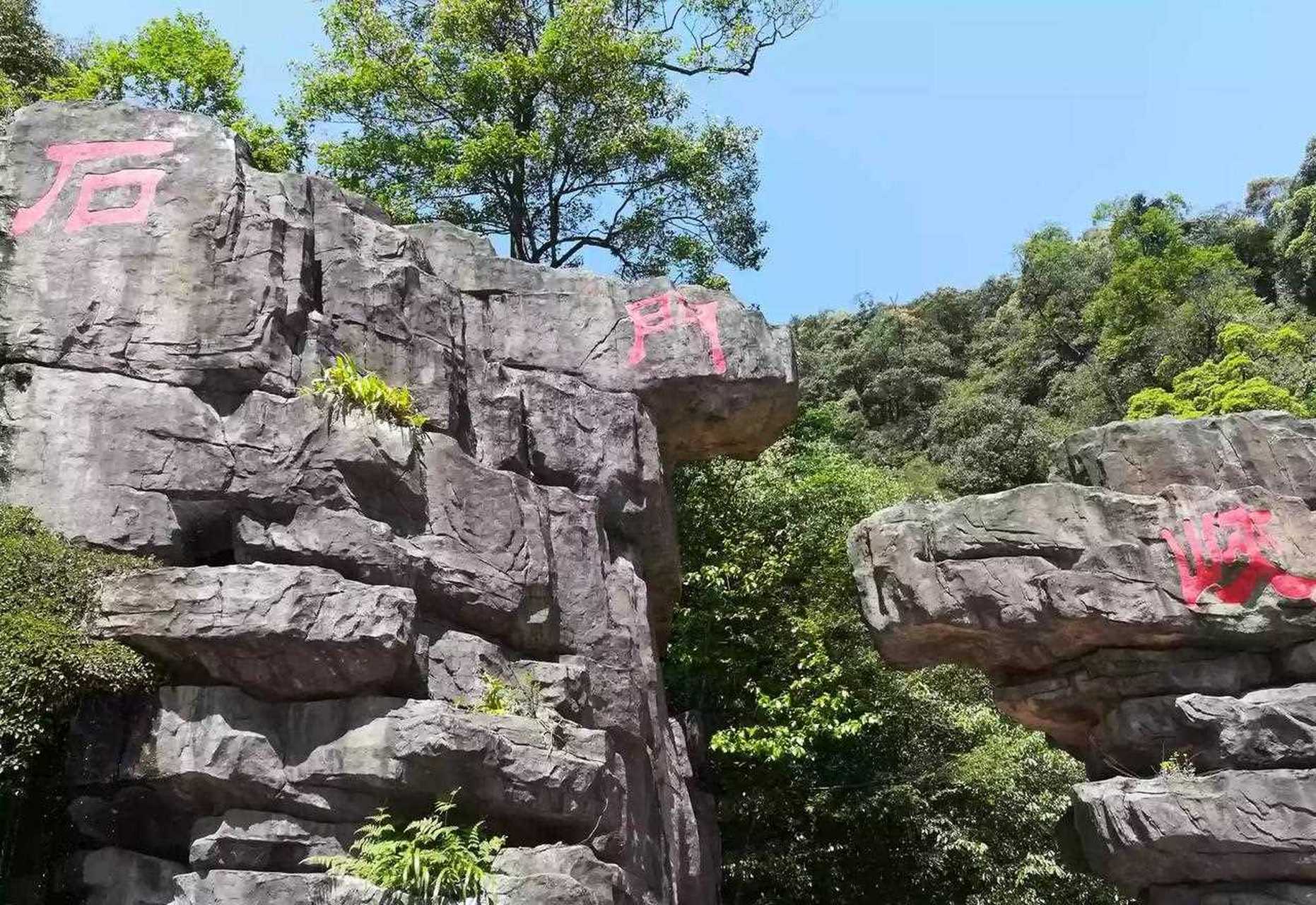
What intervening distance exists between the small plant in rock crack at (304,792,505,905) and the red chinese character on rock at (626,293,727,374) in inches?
189

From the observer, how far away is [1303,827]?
28.6 feet

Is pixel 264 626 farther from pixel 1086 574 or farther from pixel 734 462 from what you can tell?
pixel 734 462

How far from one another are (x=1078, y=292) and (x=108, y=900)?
29.7m

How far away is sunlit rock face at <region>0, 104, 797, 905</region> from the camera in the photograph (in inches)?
269

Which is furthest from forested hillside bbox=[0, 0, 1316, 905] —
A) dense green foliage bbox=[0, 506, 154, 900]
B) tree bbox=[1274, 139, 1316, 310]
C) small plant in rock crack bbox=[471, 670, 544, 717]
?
tree bbox=[1274, 139, 1316, 310]

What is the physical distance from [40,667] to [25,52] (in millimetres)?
13860

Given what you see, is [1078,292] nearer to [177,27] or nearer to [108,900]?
[177,27]

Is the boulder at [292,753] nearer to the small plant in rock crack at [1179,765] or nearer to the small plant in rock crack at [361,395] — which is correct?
the small plant in rock crack at [361,395]

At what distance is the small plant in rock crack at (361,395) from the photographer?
7.88m

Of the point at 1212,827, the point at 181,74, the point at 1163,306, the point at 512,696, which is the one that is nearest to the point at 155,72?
the point at 181,74

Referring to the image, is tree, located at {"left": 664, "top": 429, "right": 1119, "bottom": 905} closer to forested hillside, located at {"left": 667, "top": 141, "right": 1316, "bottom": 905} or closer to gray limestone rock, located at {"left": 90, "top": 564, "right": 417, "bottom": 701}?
forested hillside, located at {"left": 667, "top": 141, "right": 1316, "bottom": 905}

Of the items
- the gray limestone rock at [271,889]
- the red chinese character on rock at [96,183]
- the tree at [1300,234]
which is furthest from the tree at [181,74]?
the tree at [1300,234]

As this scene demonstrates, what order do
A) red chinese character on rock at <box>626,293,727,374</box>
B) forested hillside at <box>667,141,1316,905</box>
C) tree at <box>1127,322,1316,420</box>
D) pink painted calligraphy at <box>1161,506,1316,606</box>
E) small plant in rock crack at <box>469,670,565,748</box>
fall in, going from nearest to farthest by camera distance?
1. small plant in rock crack at <box>469,670,565,748</box>
2. pink painted calligraphy at <box>1161,506,1316,606</box>
3. red chinese character on rock at <box>626,293,727,374</box>
4. forested hillside at <box>667,141,1316,905</box>
5. tree at <box>1127,322,1316,420</box>

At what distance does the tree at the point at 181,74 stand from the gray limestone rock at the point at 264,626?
392 inches
